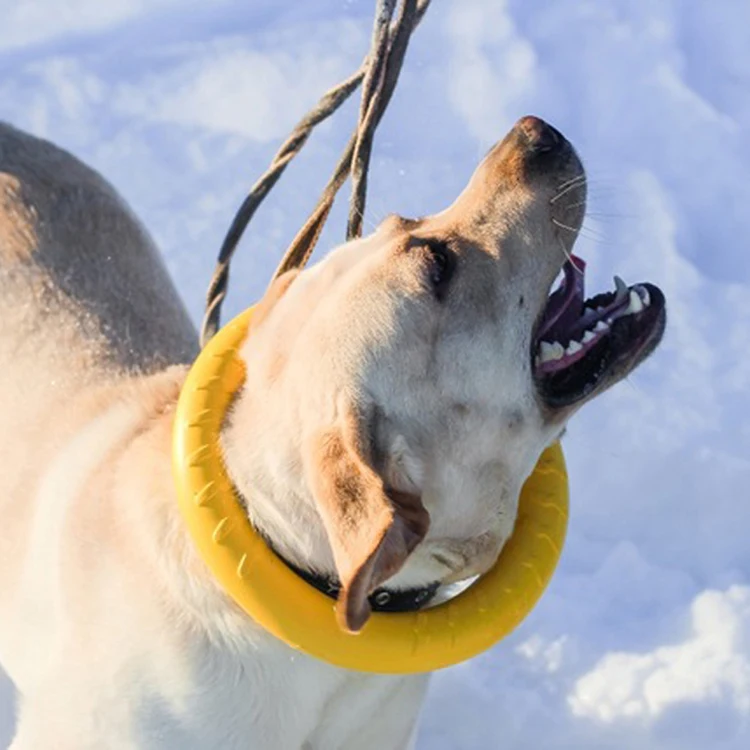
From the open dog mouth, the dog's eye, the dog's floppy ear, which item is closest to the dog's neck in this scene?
the dog's floppy ear

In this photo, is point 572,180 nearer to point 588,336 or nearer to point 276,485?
point 588,336

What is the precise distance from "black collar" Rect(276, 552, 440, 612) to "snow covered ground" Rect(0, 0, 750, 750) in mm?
1106

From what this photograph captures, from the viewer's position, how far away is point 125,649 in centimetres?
335

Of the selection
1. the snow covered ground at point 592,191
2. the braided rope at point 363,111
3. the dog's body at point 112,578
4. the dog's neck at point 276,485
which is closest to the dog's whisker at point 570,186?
the braided rope at point 363,111

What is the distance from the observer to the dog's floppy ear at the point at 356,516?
272 cm

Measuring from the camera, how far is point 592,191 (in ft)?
16.6

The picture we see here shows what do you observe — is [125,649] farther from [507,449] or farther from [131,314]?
[131,314]

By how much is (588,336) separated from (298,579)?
0.78 metres

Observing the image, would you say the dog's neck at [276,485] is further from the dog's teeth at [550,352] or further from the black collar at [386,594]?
the dog's teeth at [550,352]

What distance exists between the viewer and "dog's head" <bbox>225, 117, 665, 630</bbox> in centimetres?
309

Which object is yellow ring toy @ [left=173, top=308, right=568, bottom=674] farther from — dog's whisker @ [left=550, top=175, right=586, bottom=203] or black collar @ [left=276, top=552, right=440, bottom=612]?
dog's whisker @ [left=550, top=175, right=586, bottom=203]

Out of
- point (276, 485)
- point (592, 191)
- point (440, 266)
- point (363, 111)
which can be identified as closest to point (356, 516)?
point (276, 485)

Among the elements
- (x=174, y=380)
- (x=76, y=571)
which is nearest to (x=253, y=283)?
(x=174, y=380)

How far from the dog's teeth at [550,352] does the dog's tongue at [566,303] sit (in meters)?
0.04
